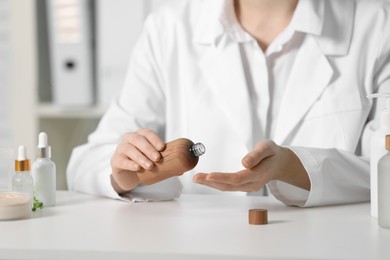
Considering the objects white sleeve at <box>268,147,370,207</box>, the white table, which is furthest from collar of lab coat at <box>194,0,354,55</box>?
the white table

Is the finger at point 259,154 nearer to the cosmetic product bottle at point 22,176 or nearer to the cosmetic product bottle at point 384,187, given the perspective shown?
the cosmetic product bottle at point 384,187

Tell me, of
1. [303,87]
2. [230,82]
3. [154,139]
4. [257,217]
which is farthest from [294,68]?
[257,217]

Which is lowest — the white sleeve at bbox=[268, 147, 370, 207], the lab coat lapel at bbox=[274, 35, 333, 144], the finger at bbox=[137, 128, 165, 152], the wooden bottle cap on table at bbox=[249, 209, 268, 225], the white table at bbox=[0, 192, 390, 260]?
the white table at bbox=[0, 192, 390, 260]

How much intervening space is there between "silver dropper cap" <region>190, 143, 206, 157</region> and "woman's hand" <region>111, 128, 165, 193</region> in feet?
0.24

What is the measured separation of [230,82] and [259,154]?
0.48 m

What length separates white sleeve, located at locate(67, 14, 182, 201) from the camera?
1396 mm

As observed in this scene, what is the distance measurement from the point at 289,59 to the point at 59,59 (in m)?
0.91

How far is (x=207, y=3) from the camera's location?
173 cm

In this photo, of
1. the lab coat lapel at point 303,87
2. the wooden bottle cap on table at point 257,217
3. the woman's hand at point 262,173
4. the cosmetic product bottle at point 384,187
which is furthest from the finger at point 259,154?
the lab coat lapel at point 303,87

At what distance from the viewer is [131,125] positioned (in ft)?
5.40

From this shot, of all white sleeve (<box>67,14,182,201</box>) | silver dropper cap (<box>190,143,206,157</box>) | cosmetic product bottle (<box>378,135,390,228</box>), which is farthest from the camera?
white sleeve (<box>67,14,182,201</box>)

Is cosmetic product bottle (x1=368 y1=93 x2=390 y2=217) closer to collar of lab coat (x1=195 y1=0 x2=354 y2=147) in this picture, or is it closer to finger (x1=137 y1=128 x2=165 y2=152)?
finger (x1=137 y1=128 x2=165 y2=152)

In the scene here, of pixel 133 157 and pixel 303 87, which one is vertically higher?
pixel 303 87

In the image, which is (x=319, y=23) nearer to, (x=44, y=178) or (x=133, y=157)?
(x=133, y=157)
